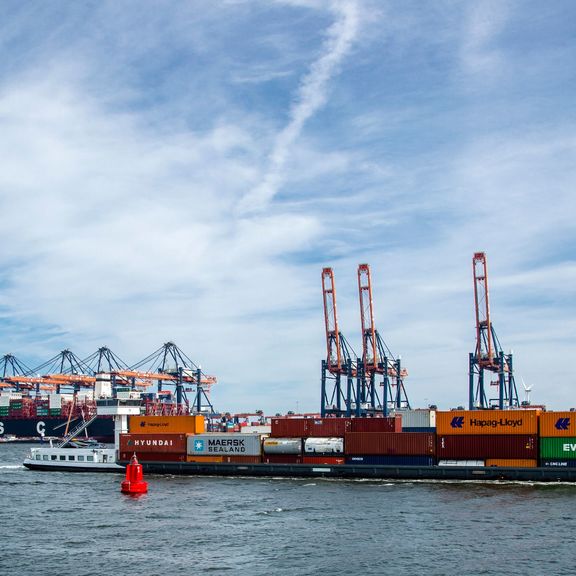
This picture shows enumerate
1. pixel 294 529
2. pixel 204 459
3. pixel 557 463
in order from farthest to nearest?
pixel 204 459 < pixel 557 463 < pixel 294 529

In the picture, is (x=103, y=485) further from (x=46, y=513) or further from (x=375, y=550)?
(x=375, y=550)

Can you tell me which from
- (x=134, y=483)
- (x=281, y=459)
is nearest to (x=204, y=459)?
(x=281, y=459)

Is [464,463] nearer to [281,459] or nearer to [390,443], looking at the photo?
[390,443]

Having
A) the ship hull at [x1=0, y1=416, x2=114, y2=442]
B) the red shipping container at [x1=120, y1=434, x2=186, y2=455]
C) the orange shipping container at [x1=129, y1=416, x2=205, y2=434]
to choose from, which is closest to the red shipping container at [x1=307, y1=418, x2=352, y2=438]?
the orange shipping container at [x1=129, y1=416, x2=205, y2=434]

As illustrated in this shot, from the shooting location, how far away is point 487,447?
63906 millimetres

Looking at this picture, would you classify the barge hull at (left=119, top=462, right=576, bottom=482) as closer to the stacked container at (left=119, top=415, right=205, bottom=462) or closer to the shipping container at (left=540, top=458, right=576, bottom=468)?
the shipping container at (left=540, top=458, right=576, bottom=468)

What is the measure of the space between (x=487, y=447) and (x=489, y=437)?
86cm

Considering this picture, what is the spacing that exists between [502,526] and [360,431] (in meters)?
24.9

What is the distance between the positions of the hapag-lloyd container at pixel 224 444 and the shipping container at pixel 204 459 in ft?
1.01

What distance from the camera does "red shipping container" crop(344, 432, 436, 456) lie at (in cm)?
6569

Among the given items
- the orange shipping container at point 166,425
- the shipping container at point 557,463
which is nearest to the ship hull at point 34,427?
the orange shipping container at point 166,425

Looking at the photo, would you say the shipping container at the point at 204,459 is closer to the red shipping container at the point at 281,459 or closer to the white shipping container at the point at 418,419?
the red shipping container at the point at 281,459

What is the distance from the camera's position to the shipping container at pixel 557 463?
202 feet

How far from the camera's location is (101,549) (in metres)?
40.2
